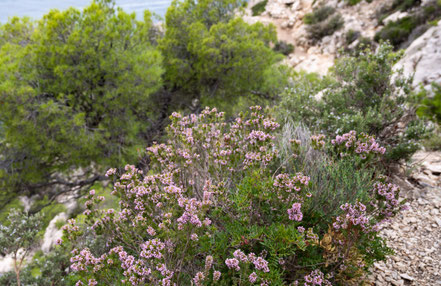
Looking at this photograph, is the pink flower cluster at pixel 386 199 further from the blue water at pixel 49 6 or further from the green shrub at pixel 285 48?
the green shrub at pixel 285 48

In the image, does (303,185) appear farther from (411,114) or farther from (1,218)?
(1,218)

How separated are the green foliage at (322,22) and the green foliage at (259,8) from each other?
542 cm

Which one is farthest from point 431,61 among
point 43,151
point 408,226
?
point 43,151

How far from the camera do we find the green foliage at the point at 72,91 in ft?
20.2

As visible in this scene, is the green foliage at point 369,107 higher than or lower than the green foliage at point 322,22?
lower

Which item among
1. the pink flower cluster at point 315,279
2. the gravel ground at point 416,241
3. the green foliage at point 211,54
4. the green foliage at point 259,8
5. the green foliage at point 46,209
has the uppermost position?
the green foliage at point 259,8

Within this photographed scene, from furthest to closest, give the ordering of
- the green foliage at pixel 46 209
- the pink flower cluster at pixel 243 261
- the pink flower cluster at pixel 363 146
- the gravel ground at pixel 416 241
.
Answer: the green foliage at pixel 46 209, the gravel ground at pixel 416 241, the pink flower cluster at pixel 363 146, the pink flower cluster at pixel 243 261

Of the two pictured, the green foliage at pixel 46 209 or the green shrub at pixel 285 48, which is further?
the green shrub at pixel 285 48

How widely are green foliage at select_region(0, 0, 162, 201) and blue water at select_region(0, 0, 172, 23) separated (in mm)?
386

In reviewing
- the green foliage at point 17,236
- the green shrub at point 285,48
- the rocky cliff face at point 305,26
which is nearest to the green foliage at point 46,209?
the green foliage at point 17,236

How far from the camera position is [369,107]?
4133mm

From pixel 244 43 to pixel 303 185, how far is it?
7.11 meters

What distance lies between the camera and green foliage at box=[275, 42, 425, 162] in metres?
4.02

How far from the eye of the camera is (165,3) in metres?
9.52
